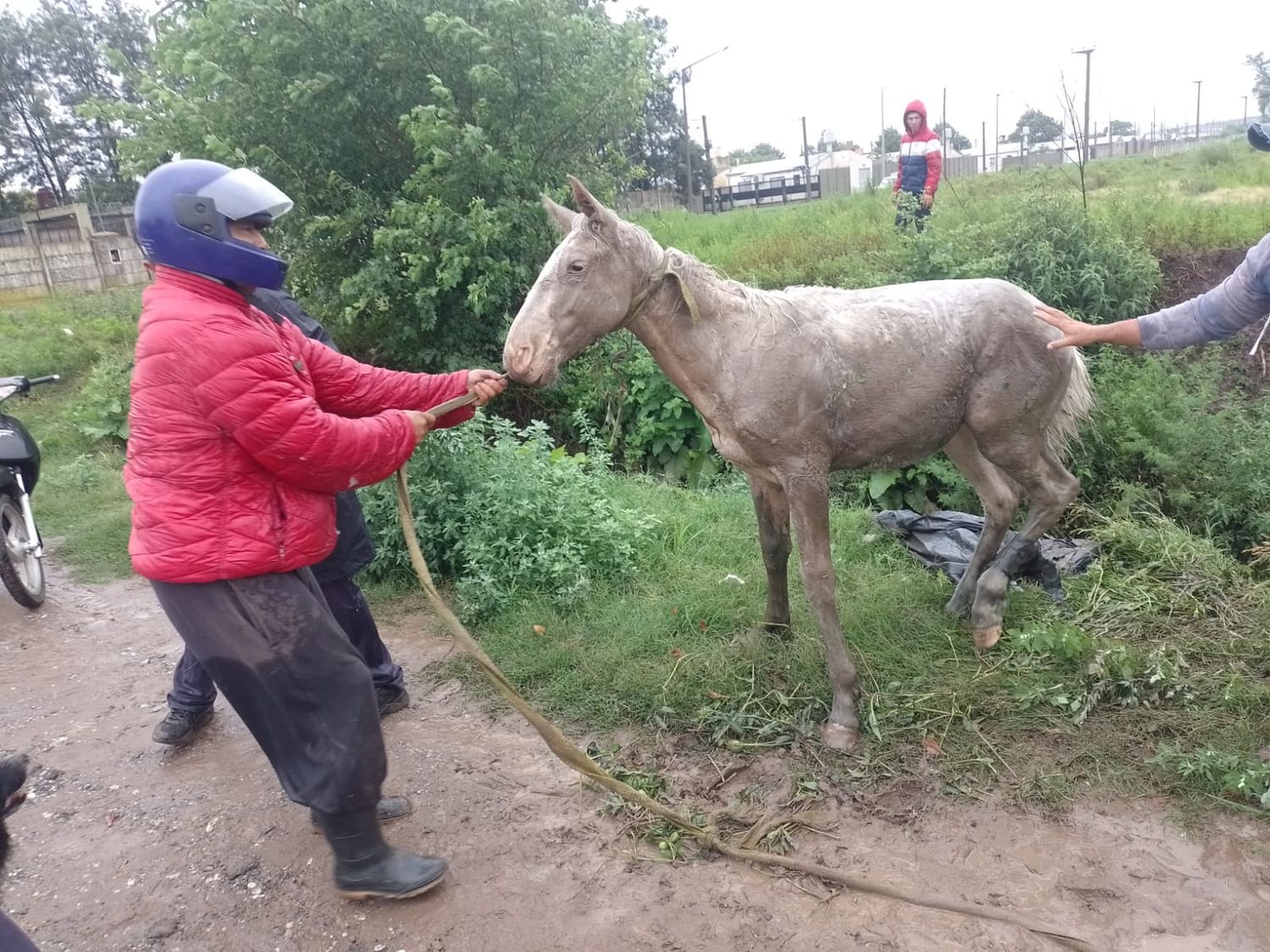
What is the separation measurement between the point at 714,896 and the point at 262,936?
1535 mm

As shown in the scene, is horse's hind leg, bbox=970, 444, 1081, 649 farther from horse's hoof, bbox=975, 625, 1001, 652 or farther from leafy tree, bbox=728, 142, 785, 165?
leafy tree, bbox=728, 142, 785, 165

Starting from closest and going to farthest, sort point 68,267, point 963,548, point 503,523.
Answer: point 963,548 → point 503,523 → point 68,267

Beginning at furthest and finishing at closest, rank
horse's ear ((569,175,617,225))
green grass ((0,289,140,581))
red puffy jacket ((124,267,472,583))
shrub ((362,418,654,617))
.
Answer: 1. green grass ((0,289,140,581))
2. shrub ((362,418,654,617))
3. horse's ear ((569,175,617,225))
4. red puffy jacket ((124,267,472,583))

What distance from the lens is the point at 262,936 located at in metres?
2.84

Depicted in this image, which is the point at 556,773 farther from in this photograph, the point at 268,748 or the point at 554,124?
the point at 554,124

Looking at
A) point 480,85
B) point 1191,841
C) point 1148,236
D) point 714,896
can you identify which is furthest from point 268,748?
point 1148,236

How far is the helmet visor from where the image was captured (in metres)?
2.48

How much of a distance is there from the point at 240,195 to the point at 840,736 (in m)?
3.00

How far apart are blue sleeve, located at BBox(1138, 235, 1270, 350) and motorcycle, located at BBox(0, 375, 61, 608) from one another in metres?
6.54

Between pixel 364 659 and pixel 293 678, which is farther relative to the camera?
pixel 364 659

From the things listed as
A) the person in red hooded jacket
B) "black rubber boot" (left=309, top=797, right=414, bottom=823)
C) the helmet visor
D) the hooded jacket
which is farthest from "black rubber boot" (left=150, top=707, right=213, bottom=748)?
the hooded jacket

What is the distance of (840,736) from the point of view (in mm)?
Answer: 3533

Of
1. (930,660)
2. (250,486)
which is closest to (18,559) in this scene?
(250,486)

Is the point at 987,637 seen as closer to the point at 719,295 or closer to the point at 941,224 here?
the point at 719,295
